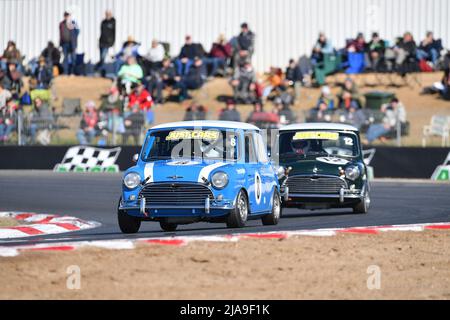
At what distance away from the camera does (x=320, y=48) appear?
3167 cm

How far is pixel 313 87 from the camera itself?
33406 mm

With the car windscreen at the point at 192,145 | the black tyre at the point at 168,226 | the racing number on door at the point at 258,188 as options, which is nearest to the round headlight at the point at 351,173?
the racing number on door at the point at 258,188

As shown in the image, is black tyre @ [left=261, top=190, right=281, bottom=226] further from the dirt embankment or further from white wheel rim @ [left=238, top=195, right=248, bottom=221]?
the dirt embankment

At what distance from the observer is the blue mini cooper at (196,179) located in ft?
45.1

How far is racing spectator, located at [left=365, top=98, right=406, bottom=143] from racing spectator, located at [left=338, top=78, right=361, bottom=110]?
2.72 ft

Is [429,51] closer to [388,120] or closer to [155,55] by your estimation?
[388,120]

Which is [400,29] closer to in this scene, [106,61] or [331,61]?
[331,61]

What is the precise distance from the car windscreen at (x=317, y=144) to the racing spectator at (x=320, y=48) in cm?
1311

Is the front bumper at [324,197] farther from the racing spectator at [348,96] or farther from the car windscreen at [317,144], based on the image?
the racing spectator at [348,96]

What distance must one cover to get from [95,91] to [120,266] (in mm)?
26622

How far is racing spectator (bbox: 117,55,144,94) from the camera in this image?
30.9 m

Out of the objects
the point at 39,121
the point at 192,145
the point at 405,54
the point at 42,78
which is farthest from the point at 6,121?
the point at 192,145

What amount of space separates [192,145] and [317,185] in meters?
3.72
